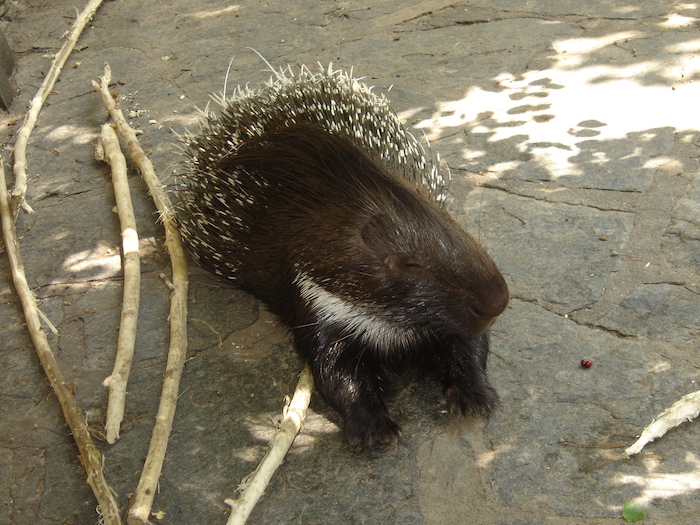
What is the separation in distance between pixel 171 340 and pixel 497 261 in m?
1.69

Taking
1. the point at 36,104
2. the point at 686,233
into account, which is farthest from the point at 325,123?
the point at 36,104

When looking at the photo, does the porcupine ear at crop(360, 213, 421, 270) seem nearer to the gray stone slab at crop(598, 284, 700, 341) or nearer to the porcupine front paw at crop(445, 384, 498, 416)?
the porcupine front paw at crop(445, 384, 498, 416)

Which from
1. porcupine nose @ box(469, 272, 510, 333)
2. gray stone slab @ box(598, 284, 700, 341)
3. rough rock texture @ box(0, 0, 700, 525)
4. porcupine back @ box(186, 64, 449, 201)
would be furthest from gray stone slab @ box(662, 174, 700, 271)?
porcupine nose @ box(469, 272, 510, 333)

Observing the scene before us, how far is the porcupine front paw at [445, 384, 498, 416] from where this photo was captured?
2.82m

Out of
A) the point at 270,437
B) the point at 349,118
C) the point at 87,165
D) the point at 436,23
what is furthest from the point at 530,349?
the point at 436,23

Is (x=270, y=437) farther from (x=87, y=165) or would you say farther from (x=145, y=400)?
(x=87, y=165)

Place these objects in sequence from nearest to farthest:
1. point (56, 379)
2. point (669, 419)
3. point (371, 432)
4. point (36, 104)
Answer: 1. point (669, 419)
2. point (371, 432)
3. point (56, 379)
4. point (36, 104)

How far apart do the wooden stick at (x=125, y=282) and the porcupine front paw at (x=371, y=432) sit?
38.4 inches

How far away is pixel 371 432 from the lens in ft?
8.96

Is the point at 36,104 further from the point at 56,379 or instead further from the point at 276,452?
the point at 276,452

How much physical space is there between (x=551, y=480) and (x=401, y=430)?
61 centimetres

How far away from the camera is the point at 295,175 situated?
10.1ft

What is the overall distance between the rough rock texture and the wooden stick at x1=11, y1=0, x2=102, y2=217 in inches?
4.8

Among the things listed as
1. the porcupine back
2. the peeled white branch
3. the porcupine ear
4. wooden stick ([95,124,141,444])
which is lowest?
the peeled white branch
